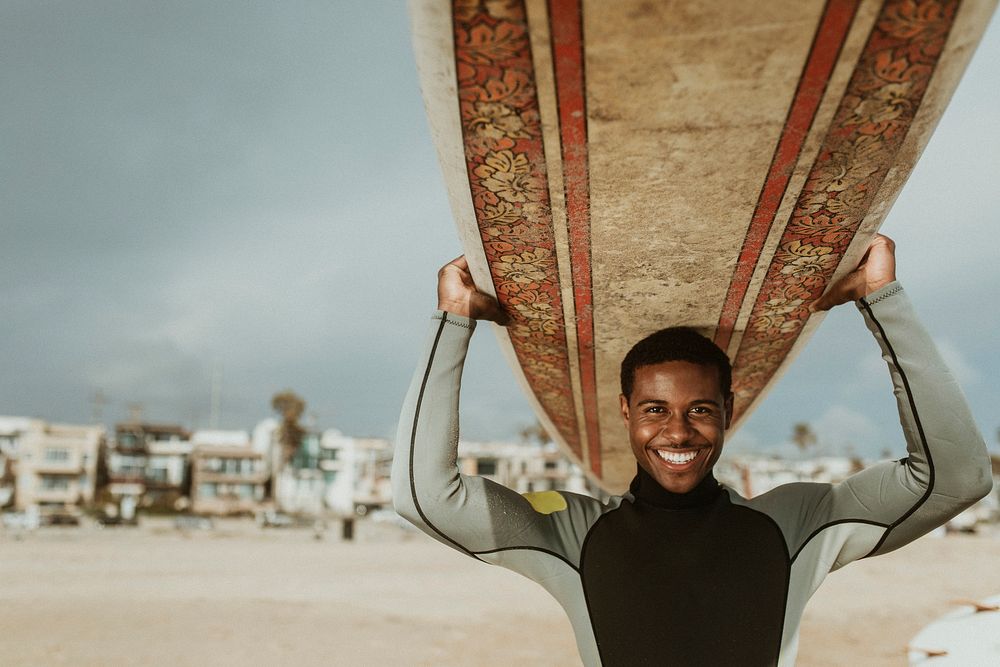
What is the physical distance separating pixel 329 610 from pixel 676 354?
11654 mm

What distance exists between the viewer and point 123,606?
12086mm

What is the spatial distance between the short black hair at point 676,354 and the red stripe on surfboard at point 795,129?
1.19ft

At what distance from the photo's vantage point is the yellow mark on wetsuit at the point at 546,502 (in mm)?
1956

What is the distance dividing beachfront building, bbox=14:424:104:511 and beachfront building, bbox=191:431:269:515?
7.25 m

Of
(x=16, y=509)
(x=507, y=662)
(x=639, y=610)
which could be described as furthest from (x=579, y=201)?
(x=16, y=509)

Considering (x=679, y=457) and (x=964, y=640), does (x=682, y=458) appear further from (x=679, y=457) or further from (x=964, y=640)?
(x=964, y=640)

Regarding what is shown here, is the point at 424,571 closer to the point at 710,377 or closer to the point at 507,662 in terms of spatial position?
the point at 507,662

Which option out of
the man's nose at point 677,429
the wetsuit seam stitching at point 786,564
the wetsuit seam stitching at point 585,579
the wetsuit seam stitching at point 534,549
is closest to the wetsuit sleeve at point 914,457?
the wetsuit seam stitching at point 786,564

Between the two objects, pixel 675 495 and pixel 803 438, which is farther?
pixel 803 438

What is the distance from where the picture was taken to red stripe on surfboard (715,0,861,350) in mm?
1312

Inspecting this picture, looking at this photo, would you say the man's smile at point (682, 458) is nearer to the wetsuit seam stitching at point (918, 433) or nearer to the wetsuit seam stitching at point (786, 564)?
the wetsuit seam stitching at point (786, 564)

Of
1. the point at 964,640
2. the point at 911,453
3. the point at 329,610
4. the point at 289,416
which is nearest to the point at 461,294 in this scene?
the point at 911,453

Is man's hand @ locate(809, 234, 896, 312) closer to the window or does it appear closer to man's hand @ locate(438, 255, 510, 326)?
man's hand @ locate(438, 255, 510, 326)

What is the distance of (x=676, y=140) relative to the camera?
5.26ft
